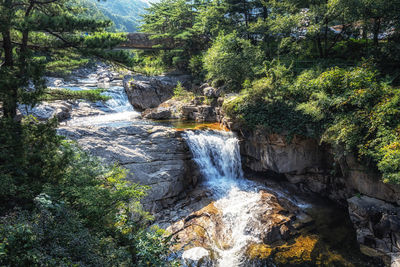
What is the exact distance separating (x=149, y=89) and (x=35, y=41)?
1508 cm

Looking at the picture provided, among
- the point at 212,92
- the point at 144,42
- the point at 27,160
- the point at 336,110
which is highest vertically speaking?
the point at 144,42

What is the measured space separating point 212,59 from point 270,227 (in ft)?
37.1

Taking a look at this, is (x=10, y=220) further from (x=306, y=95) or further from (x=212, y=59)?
(x=212, y=59)

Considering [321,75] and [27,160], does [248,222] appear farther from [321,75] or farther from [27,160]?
[321,75]

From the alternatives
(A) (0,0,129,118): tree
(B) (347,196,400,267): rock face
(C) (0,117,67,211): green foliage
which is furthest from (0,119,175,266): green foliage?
(B) (347,196,400,267): rock face

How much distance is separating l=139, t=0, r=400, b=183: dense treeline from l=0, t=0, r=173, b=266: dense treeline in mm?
7056

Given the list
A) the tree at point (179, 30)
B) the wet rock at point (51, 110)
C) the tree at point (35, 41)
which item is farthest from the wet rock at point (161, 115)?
the tree at point (35, 41)

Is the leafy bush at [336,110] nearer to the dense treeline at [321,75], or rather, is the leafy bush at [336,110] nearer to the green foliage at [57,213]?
the dense treeline at [321,75]

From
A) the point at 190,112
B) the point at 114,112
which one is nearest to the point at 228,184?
the point at 190,112

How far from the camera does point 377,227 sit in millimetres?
A: 7207

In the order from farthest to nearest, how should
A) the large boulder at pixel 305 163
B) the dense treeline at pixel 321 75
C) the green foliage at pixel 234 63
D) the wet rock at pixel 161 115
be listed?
the wet rock at pixel 161 115 < the green foliage at pixel 234 63 < the large boulder at pixel 305 163 < the dense treeline at pixel 321 75

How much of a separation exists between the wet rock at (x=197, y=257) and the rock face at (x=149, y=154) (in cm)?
267

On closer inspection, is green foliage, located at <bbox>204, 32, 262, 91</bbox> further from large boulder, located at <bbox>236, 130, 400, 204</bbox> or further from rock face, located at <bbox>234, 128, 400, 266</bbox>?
rock face, located at <bbox>234, 128, 400, 266</bbox>

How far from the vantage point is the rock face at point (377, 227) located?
6.83 m
